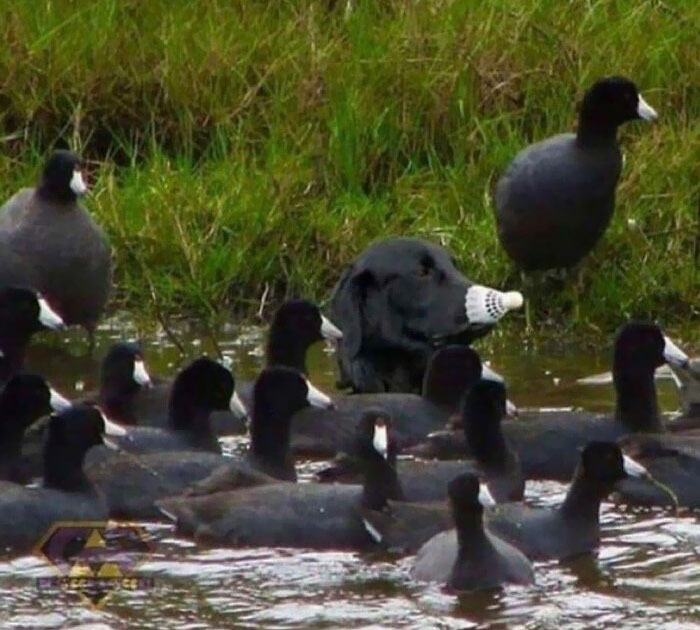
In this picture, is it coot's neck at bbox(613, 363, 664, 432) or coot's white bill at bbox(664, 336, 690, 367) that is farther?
coot's white bill at bbox(664, 336, 690, 367)

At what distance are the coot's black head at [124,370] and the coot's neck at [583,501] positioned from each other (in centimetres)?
245

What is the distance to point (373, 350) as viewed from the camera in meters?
12.4

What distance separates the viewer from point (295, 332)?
39.8 ft

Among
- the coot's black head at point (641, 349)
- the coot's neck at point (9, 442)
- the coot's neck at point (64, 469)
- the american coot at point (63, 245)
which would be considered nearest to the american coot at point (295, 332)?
the coot's black head at point (641, 349)

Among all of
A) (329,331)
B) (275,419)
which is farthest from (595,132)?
(275,419)

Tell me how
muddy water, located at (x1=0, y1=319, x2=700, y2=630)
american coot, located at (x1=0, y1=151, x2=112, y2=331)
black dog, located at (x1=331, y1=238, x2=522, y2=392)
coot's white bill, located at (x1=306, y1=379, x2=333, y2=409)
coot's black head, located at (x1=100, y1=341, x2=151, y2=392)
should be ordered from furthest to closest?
1. american coot, located at (x1=0, y1=151, x2=112, y2=331)
2. black dog, located at (x1=331, y1=238, x2=522, y2=392)
3. coot's black head, located at (x1=100, y1=341, x2=151, y2=392)
4. coot's white bill, located at (x1=306, y1=379, x2=333, y2=409)
5. muddy water, located at (x1=0, y1=319, x2=700, y2=630)

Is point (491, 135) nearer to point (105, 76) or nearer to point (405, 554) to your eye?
point (105, 76)

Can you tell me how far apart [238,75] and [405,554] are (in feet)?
19.7

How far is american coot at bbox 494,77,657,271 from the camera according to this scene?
13.8 m

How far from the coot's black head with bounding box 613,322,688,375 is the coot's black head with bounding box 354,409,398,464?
1.63 metres

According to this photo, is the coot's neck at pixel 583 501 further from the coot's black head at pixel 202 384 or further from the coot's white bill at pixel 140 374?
the coot's white bill at pixel 140 374

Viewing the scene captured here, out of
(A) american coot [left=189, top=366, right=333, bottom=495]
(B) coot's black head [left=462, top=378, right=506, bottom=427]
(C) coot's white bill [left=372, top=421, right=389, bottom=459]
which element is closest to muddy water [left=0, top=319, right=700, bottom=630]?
(C) coot's white bill [left=372, top=421, right=389, bottom=459]

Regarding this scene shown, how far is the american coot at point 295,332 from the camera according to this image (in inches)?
476

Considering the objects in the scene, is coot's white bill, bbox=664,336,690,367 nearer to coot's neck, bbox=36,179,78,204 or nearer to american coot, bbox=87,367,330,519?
american coot, bbox=87,367,330,519
